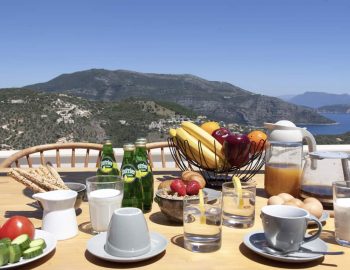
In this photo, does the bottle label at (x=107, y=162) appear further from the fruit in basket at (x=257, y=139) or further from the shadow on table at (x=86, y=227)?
the fruit in basket at (x=257, y=139)

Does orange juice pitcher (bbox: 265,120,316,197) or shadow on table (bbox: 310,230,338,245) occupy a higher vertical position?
orange juice pitcher (bbox: 265,120,316,197)

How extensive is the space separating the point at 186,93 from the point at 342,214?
83048 mm

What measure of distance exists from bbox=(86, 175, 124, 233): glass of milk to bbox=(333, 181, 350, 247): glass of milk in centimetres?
69

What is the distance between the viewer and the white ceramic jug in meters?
1.19

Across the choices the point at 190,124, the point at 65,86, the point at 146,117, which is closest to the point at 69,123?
the point at 146,117

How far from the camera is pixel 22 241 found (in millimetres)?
1040

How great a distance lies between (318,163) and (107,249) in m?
0.93

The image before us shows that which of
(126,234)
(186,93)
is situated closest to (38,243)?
(126,234)

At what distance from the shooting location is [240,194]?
1292 mm

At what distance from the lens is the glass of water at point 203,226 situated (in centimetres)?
110

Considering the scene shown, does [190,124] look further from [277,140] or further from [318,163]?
[318,163]

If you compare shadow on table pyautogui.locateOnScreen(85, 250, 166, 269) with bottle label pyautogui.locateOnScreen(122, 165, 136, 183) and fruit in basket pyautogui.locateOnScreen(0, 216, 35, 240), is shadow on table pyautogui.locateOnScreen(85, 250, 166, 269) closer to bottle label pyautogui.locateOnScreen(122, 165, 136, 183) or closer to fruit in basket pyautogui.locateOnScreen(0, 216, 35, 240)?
fruit in basket pyautogui.locateOnScreen(0, 216, 35, 240)

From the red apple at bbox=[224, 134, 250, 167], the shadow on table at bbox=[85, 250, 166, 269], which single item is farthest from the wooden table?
the red apple at bbox=[224, 134, 250, 167]

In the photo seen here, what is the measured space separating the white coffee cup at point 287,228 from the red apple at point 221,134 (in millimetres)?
786
